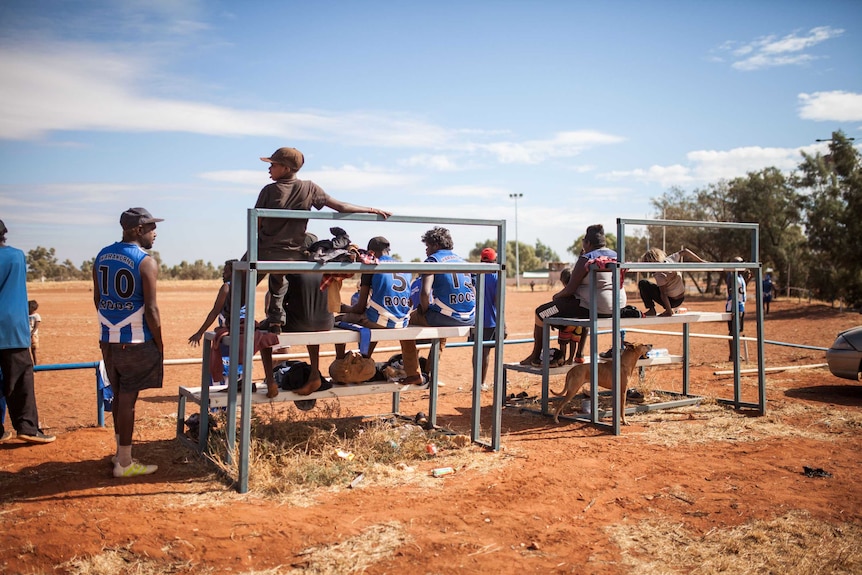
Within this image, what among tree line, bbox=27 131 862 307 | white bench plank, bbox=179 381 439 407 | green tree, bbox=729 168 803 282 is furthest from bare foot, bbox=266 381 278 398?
green tree, bbox=729 168 803 282

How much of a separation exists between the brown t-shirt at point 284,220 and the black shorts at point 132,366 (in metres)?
1.25

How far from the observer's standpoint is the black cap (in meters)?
5.90

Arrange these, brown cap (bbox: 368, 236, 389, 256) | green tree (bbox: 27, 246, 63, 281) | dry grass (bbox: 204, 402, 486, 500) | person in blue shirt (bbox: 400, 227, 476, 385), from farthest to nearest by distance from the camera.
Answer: green tree (bbox: 27, 246, 63, 281), person in blue shirt (bbox: 400, 227, 476, 385), brown cap (bbox: 368, 236, 389, 256), dry grass (bbox: 204, 402, 486, 500)

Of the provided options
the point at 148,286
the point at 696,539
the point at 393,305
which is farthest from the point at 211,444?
the point at 696,539

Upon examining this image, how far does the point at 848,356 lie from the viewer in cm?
1063

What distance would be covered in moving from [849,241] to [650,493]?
29.6m

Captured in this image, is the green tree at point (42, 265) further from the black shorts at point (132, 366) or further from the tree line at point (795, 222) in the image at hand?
the black shorts at point (132, 366)

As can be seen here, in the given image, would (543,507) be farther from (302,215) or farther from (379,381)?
(302,215)

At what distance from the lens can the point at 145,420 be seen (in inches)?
336

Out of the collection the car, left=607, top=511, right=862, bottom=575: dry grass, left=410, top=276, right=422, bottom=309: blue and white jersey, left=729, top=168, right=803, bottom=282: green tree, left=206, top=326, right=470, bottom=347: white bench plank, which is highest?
left=729, top=168, right=803, bottom=282: green tree

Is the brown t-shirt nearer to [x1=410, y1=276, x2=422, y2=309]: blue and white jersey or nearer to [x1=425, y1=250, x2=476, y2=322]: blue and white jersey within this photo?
[x1=425, y1=250, x2=476, y2=322]: blue and white jersey

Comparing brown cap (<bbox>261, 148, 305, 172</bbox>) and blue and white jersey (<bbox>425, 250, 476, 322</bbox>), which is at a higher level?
brown cap (<bbox>261, 148, 305, 172</bbox>)

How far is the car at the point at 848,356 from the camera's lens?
34.7ft

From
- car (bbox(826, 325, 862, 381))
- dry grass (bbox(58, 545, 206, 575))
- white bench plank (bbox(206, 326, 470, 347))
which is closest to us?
dry grass (bbox(58, 545, 206, 575))
